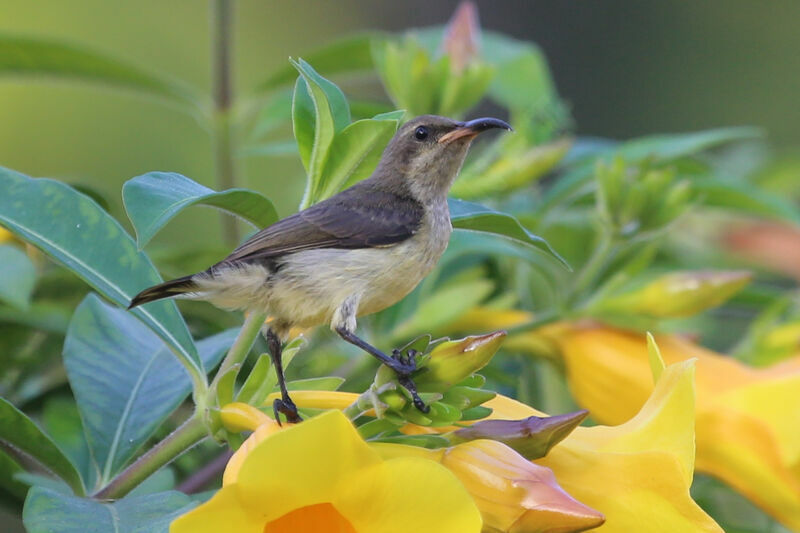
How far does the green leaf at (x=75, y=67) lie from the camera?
1.71 meters

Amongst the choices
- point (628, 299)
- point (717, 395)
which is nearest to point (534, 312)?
point (628, 299)

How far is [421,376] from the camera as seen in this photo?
3.04 feet

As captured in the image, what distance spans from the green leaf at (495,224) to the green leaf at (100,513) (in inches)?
14.8

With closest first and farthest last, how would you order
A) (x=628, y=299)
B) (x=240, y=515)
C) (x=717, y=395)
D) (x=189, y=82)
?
(x=240, y=515), (x=717, y=395), (x=628, y=299), (x=189, y=82)

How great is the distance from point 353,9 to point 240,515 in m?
5.83

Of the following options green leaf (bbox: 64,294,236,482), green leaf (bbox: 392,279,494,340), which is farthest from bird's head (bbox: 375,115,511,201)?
green leaf (bbox: 64,294,236,482)

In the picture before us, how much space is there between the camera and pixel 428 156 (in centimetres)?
142

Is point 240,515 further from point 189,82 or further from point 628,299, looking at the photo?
point 189,82

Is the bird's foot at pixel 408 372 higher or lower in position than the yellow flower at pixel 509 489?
higher

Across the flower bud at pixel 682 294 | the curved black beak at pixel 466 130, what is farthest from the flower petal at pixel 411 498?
the flower bud at pixel 682 294

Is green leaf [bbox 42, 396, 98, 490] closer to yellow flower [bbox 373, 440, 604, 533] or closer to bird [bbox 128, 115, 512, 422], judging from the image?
bird [bbox 128, 115, 512, 422]

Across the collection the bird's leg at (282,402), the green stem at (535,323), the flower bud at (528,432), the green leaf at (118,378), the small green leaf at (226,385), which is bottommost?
the green stem at (535,323)

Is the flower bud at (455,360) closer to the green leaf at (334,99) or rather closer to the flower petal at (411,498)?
the flower petal at (411,498)

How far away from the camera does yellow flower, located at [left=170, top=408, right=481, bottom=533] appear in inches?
31.5
